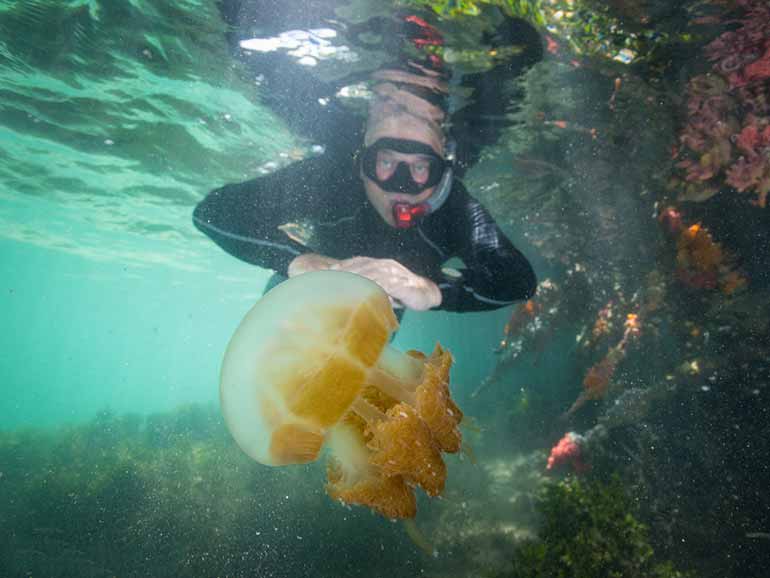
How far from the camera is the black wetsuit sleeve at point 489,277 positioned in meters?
3.18

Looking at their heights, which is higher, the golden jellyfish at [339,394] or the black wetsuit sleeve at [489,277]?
the golden jellyfish at [339,394]

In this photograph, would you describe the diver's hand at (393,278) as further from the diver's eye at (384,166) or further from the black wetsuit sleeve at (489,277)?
the diver's eye at (384,166)

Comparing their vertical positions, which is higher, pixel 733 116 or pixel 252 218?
pixel 733 116

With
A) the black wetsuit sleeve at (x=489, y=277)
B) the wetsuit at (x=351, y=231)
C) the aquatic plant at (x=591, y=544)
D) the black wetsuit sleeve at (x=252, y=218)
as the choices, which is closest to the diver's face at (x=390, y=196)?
the wetsuit at (x=351, y=231)

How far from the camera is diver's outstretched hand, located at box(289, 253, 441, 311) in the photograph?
2141 millimetres

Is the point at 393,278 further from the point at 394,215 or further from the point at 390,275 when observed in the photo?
the point at 394,215

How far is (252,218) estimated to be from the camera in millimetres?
3475

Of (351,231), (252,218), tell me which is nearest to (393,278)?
(252,218)

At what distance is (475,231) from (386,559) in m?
6.36

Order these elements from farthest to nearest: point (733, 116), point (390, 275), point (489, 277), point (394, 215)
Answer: point (733, 116) < point (394, 215) < point (489, 277) < point (390, 275)

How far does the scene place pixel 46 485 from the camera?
11508mm

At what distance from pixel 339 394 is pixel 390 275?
83cm

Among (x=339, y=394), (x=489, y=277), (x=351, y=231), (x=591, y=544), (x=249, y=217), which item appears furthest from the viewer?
(x=351, y=231)

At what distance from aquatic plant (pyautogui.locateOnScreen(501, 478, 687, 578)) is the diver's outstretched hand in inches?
187
